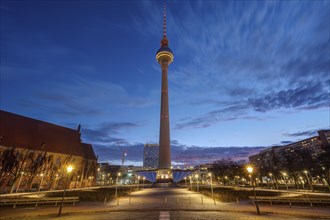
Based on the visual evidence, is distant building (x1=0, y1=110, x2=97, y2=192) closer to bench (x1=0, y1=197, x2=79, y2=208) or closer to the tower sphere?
bench (x1=0, y1=197, x2=79, y2=208)

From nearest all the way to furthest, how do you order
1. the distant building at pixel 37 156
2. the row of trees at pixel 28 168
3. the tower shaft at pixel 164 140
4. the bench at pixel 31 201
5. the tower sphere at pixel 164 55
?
the bench at pixel 31 201, the row of trees at pixel 28 168, the distant building at pixel 37 156, the tower shaft at pixel 164 140, the tower sphere at pixel 164 55

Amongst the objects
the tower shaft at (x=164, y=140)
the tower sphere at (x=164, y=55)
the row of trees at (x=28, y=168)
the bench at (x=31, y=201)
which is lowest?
the bench at (x=31, y=201)

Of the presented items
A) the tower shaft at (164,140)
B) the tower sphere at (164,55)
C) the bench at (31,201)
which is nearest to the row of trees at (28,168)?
the bench at (31,201)

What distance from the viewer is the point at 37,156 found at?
61125mm

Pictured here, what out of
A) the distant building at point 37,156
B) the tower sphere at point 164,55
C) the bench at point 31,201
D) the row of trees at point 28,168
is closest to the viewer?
the bench at point 31,201

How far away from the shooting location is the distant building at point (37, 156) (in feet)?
157

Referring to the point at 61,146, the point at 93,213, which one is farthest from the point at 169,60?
the point at 93,213

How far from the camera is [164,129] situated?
8794cm

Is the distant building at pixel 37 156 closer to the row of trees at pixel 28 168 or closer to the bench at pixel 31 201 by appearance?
the row of trees at pixel 28 168

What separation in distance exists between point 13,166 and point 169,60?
88469 mm

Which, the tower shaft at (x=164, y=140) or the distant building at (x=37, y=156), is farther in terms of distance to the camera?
the tower shaft at (x=164, y=140)

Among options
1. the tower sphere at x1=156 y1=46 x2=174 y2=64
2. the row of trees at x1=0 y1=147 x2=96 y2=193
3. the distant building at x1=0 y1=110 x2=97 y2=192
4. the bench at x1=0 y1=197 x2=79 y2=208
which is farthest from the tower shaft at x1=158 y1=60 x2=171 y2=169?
the bench at x1=0 y1=197 x2=79 y2=208

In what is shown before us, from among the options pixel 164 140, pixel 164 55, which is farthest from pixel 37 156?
pixel 164 55

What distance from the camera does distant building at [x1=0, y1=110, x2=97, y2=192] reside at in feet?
157
